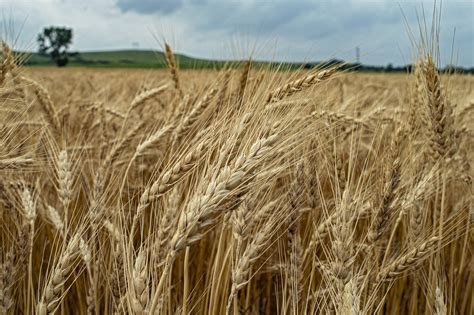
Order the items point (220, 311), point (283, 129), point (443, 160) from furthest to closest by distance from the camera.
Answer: point (443, 160) < point (220, 311) < point (283, 129)

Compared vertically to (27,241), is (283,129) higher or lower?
higher

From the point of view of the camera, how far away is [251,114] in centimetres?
125

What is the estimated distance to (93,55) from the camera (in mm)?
83688

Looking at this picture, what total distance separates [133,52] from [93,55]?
8.87 meters

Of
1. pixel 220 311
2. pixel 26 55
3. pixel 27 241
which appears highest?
pixel 26 55

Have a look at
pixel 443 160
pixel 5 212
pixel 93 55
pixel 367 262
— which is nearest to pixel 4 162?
pixel 5 212

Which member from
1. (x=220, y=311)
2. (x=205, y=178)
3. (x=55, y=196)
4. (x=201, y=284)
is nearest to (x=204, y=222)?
(x=205, y=178)

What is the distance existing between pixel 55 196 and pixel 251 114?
1.36 m

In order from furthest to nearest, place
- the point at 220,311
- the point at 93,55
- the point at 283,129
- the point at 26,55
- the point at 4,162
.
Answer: the point at 93,55 < the point at 26,55 < the point at 4,162 < the point at 220,311 < the point at 283,129

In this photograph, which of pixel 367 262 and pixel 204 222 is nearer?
pixel 204 222

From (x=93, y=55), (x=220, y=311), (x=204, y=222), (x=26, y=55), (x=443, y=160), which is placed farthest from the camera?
(x=93, y=55)

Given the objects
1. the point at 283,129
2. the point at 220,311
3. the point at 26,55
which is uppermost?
the point at 26,55

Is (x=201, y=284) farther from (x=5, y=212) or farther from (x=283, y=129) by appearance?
(x=283, y=129)

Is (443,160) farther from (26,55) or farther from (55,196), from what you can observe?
(26,55)
